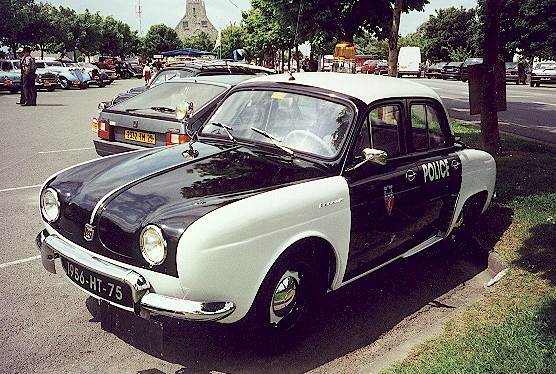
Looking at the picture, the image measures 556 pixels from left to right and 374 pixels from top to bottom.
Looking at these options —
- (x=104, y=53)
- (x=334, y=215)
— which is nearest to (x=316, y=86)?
(x=334, y=215)

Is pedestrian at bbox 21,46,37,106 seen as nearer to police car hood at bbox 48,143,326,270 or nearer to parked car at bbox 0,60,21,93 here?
parked car at bbox 0,60,21,93

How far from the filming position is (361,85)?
4410 mm

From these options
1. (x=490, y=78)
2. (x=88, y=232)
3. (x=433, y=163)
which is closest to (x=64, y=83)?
(x=490, y=78)

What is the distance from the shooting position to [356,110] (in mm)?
4066

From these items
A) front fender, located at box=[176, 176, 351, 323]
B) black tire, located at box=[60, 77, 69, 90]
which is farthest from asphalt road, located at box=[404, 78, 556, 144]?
black tire, located at box=[60, 77, 69, 90]

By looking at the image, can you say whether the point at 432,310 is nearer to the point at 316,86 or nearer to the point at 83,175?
the point at 316,86

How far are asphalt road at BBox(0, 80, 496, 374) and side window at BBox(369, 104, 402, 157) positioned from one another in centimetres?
102

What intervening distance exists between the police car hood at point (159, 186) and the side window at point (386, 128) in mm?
664

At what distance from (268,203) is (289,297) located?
2.24 feet

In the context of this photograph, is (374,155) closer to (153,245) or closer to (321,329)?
(321,329)

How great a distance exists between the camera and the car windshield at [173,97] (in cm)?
771

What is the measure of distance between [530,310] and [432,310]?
2.41ft

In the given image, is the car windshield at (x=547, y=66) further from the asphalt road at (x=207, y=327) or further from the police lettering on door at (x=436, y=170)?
the police lettering on door at (x=436, y=170)

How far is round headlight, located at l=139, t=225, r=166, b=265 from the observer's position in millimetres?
2951
